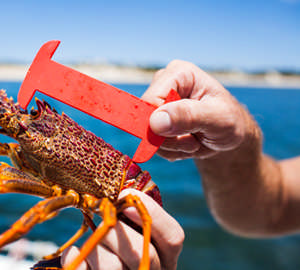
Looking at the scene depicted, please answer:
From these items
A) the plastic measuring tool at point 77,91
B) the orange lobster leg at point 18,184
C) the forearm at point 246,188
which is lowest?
the forearm at point 246,188

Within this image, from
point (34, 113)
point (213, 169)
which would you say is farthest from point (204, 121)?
point (213, 169)

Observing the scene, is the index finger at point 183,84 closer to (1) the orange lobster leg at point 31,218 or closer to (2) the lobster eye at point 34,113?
(2) the lobster eye at point 34,113

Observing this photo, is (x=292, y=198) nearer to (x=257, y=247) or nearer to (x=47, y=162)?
(x=257, y=247)

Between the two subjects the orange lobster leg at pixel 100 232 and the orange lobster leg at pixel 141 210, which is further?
the orange lobster leg at pixel 141 210

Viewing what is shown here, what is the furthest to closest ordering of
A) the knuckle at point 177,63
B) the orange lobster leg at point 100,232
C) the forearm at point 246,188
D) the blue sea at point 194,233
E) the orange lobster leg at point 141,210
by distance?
the blue sea at point 194,233 → the forearm at point 246,188 → the knuckle at point 177,63 → the orange lobster leg at point 141,210 → the orange lobster leg at point 100,232

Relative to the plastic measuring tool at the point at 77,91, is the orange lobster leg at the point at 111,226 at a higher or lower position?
lower

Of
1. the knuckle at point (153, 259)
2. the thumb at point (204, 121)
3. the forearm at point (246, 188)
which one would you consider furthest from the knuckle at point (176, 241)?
the forearm at point (246, 188)

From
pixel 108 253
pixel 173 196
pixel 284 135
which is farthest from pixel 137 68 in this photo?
pixel 108 253

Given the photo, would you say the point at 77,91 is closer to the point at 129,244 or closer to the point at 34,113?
the point at 34,113
